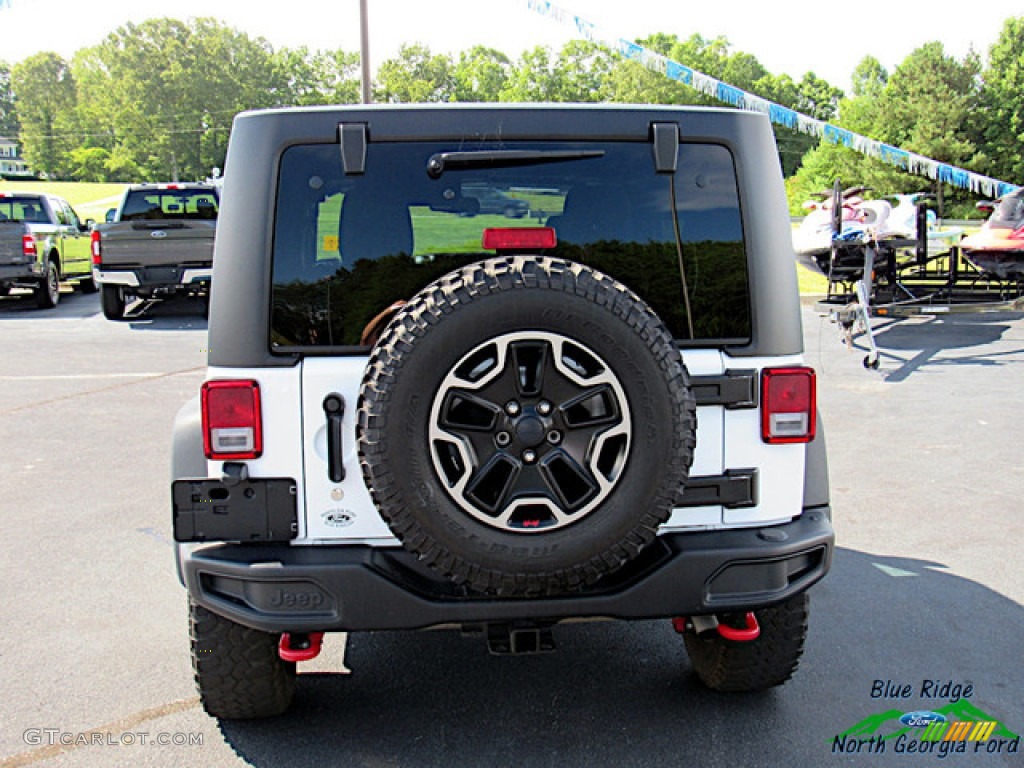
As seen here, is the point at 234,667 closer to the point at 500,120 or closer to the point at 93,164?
the point at 500,120

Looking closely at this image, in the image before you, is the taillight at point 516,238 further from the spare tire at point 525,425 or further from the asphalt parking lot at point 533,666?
the asphalt parking lot at point 533,666

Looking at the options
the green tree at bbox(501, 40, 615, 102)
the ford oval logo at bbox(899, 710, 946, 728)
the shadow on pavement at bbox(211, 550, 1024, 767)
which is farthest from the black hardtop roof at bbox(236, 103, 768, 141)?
the green tree at bbox(501, 40, 615, 102)

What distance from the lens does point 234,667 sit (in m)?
3.07

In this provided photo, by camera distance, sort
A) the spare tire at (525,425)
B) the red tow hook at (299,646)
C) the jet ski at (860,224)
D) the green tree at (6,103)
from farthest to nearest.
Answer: the green tree at (6,103), the jet ski at (860,224), the red tow hook at (299,646), the spare tire at (525,425)

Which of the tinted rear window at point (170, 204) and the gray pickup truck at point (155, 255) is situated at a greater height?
the tinted rear window at point (170, 204)

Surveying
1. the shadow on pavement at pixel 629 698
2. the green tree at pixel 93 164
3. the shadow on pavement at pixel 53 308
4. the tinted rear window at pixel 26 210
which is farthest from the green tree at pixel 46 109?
the shadow on pavement at pixel 629 698

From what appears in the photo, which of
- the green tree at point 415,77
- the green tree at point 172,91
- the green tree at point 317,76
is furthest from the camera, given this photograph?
the green tree at point 172,91

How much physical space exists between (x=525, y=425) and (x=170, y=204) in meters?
14.3

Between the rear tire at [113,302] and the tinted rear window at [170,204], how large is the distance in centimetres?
113

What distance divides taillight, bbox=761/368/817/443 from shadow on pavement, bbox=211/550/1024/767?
100 cm

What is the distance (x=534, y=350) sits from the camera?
254 centimetres

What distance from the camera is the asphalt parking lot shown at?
3066mm

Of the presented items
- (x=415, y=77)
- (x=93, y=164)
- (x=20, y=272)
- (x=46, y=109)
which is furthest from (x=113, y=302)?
(x=46, y=109)

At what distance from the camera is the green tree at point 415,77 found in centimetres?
8494
